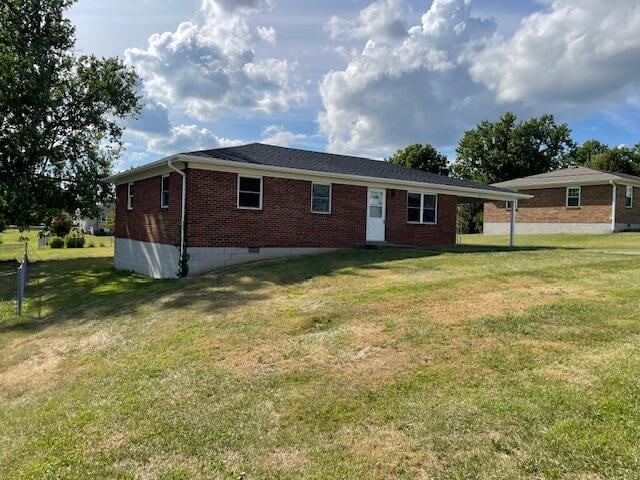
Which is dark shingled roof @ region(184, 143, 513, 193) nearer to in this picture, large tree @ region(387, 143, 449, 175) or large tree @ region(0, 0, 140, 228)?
large tree @ region(0, 0, 140, 228)

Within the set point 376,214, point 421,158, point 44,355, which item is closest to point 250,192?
point 376,214

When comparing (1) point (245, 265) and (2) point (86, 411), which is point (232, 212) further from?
(2) point (86, 411)

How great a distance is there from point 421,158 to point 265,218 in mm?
36691

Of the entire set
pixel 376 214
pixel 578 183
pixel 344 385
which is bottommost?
pixel 344 385

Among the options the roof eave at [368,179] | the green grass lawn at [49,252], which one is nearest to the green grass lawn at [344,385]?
the roof eave at [368,179]

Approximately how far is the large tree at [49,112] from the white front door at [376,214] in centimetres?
1287

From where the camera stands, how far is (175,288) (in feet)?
38.3

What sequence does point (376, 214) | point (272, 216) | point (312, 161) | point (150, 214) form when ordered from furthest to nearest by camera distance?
point (376, 214) < point (312, 161) < point (150, 214) < point (272, 216)

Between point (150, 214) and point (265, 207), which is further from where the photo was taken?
point (150, 214)

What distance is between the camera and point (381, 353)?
5.68 meters

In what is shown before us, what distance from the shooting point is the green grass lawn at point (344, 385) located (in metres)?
3.71

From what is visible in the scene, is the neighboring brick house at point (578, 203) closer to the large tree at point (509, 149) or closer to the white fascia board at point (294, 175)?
the white fascia board at point (294, 175)

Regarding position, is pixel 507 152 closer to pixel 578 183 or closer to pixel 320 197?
pixel 578 183

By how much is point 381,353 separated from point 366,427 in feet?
5.21
